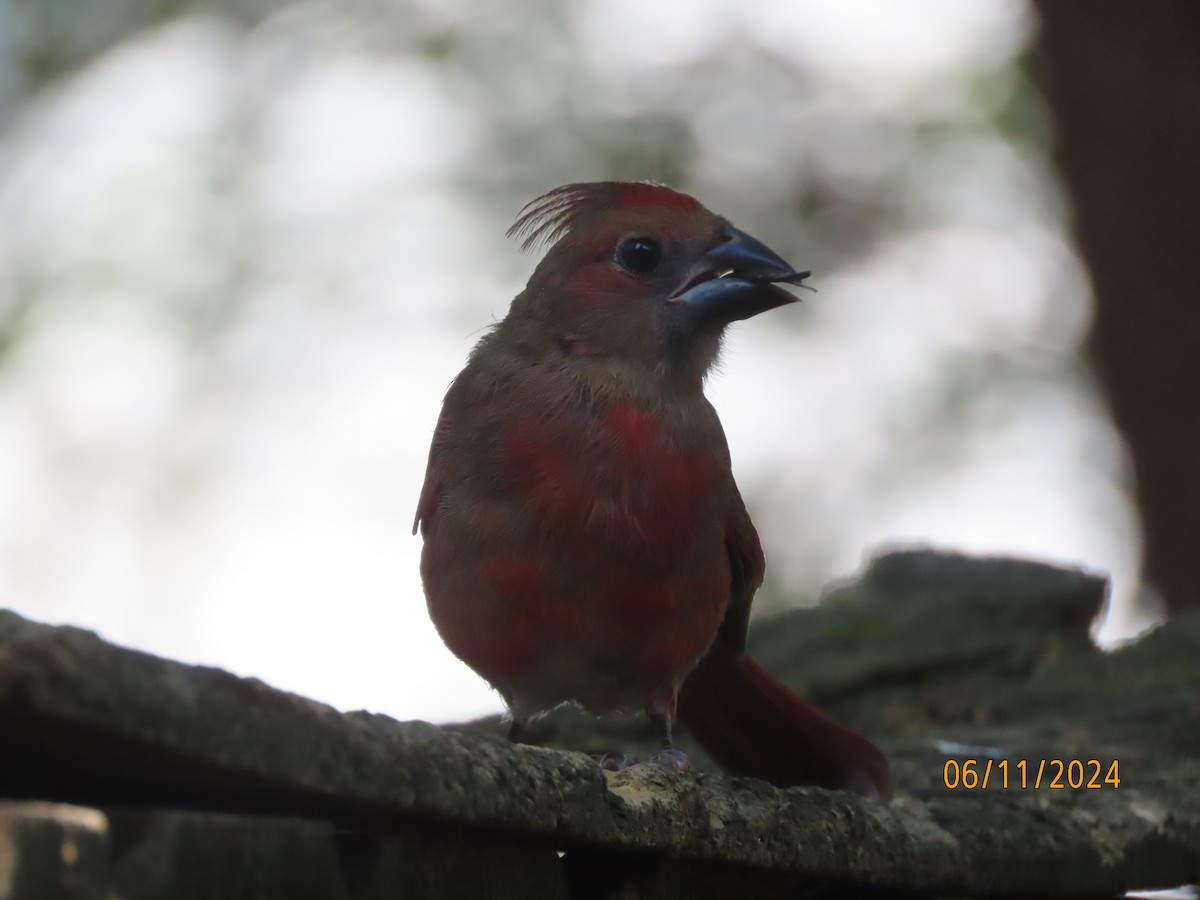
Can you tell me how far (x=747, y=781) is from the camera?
7.88ft

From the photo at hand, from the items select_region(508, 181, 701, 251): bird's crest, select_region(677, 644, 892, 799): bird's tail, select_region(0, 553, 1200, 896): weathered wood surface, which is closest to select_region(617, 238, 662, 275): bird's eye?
select_region(508, 181, 701, 251): bird's crest

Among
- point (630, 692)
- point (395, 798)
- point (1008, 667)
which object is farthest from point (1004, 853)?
point (1008, 667)

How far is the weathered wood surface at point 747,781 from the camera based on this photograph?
1.36 m

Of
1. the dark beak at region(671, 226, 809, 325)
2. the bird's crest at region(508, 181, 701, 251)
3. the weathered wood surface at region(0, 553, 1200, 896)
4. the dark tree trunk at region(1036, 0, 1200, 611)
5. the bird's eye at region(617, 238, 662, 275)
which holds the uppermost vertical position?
the dark tree trunk at region(1036, 0, 1200, 611)

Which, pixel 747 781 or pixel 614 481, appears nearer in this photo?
pixel 747 781

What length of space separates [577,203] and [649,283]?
331 millimetres

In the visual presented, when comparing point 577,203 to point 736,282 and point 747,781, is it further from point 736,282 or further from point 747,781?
point 747,781

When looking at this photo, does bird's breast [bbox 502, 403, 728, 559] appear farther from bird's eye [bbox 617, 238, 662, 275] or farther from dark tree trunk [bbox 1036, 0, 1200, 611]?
dark tree trunk [bbox 1036, 0, 1200, 611]

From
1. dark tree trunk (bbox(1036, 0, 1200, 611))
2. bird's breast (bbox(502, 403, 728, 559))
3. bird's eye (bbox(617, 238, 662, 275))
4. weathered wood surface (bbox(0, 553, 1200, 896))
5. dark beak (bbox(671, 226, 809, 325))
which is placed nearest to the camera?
weathered wood surface (bbox(0, 553, 1200, 896))

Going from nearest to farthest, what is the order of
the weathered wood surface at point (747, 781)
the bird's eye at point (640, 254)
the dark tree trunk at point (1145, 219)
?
the weathered wood surface at point (747, 781), the bird's eye at point (640, 254), the dark tree trunk at point (1145, 219)

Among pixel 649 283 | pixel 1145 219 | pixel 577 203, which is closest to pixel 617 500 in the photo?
pixel 649 283

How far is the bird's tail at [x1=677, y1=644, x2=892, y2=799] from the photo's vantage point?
3203mm

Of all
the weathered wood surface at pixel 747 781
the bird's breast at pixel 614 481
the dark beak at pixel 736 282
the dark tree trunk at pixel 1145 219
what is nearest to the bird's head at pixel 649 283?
the dark beak at pixel 736 282

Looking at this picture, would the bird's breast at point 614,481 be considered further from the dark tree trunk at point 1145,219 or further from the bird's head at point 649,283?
the dark tree trunk at point 1145,219
